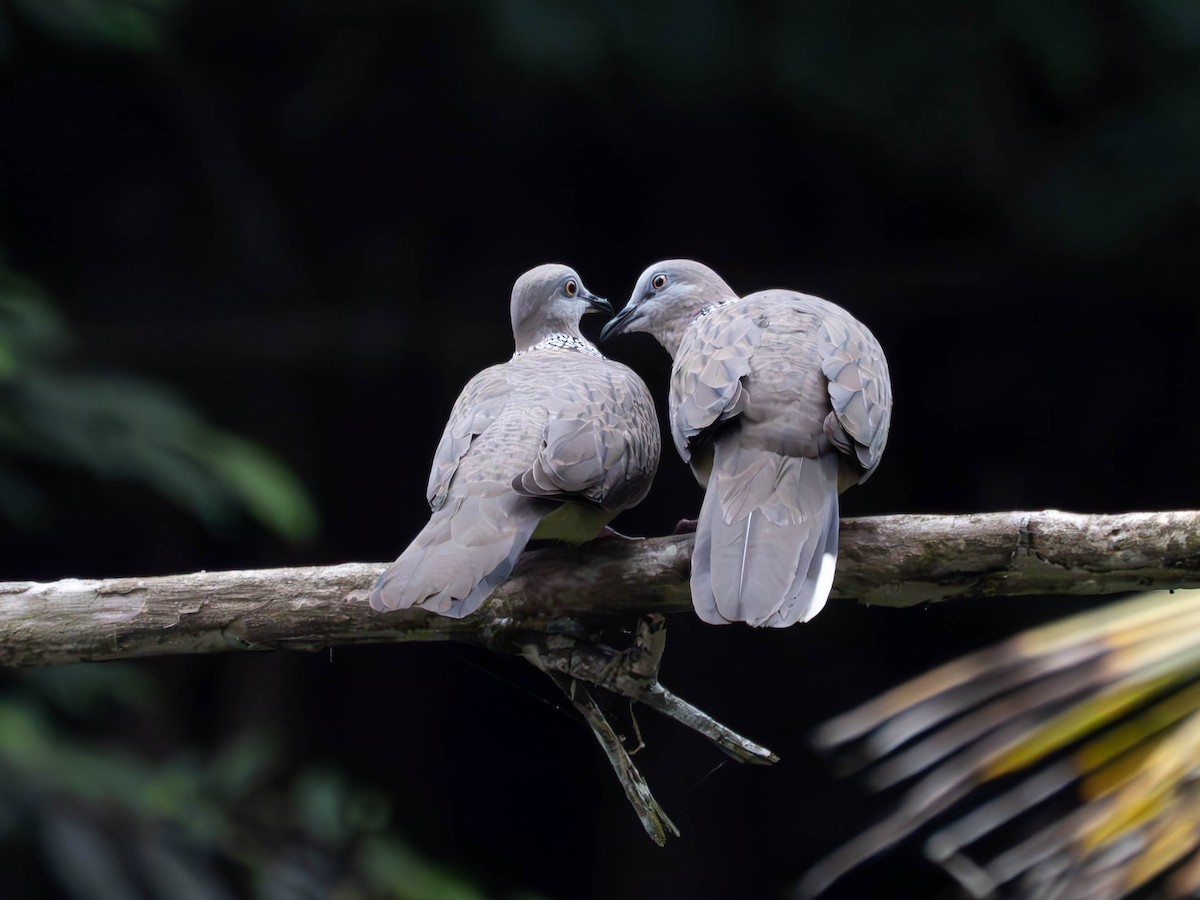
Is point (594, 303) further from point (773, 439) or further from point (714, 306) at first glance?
point (773, 439)

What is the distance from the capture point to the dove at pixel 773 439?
1.68m

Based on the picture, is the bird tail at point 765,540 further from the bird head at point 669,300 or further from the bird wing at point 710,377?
the bird head at point 669,300

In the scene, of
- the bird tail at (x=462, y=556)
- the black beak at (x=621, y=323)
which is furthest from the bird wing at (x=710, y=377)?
the black beak at (x=621, y=323)

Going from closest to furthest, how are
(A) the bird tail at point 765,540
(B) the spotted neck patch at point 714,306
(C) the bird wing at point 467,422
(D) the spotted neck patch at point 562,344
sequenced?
(A) the bird tail at point 765,540
(C) the bird wing at point 467,422
(B) the spotted neck patch at point 714,306
(D) the spotted neck patch at point 562,344

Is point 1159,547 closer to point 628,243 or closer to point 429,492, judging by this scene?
point 429,492

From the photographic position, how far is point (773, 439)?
6.19 feet

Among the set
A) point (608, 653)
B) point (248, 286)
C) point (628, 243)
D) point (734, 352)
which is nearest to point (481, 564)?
point (608, 653)

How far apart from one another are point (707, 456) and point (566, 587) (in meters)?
0.30

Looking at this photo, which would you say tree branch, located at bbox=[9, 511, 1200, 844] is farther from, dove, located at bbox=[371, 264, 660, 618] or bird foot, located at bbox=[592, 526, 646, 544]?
dove, located at bbox=[371, 264, 660, 618]

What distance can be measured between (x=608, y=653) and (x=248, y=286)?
2.27 meters

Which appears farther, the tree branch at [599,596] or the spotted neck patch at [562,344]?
the spotted neck patch at [562,344]

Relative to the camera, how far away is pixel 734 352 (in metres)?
2.04

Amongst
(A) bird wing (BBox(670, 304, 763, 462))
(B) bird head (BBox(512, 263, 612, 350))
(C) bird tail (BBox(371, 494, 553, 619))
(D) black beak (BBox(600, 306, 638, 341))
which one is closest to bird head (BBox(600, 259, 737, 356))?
(D) black beak (BBox(600, 306, 638, 341))

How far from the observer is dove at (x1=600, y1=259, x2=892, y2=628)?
1680 millimetres
